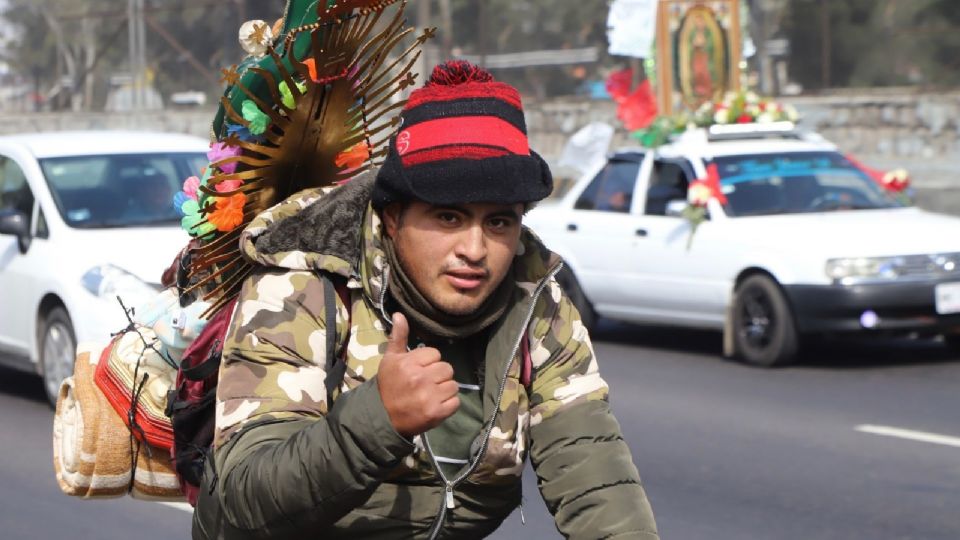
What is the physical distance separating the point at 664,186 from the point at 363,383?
9960 mm

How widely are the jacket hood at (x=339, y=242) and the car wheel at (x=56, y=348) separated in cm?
655

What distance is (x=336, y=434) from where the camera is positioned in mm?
2494

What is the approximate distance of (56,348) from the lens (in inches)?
377

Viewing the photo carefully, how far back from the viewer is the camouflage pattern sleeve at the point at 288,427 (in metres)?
2.48

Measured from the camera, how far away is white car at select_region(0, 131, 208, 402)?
30.3ft

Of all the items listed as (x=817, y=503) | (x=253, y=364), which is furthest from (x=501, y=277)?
(x=817, y=503)

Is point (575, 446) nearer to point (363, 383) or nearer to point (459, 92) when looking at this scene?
point (363, 383)

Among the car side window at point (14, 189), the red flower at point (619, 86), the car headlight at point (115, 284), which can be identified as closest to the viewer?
the car headlight at point (115, 284)

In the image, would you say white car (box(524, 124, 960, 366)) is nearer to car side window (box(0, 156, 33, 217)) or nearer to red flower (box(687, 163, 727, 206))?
red flower (box(687, 163, 727, 206))

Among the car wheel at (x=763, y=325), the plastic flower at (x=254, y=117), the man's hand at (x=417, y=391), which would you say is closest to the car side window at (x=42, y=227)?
the car wheel at (x=763, y=325)

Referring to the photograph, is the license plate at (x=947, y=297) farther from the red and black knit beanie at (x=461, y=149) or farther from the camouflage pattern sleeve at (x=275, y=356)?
the camouflage pattern sleeve at (x=275, y=356)

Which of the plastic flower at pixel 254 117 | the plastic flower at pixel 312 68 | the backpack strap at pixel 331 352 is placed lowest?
the backpack strap at pixel 331 352

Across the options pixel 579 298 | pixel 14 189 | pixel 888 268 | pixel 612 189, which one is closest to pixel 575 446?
pixel 14 189

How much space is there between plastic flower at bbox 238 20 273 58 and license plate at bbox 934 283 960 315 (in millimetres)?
7852
